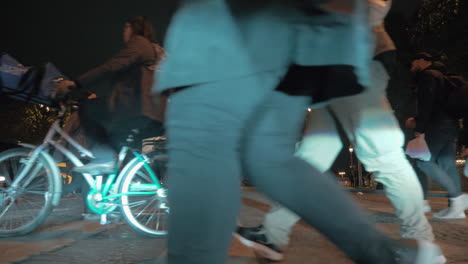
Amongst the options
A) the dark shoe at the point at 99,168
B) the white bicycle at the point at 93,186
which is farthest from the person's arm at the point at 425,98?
the dark shoe at the point at 99,168

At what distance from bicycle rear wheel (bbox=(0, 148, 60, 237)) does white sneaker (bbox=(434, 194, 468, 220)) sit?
4.24m

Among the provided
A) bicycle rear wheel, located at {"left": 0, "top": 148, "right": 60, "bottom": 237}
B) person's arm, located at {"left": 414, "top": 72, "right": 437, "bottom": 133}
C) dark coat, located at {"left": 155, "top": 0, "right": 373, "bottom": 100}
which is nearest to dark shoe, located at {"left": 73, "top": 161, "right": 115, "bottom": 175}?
bicycle rear wheel, located at {"left": 0, "top": 148, "right": 60, "bottom": 237}

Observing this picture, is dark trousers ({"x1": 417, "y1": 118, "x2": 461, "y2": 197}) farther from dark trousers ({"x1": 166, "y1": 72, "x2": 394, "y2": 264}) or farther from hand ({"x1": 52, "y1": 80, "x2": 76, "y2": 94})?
dark trousers ({"x1": 166, "y1": 72, "x2": 394, "y2": 264})

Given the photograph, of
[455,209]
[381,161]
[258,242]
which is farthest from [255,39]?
[455,209]

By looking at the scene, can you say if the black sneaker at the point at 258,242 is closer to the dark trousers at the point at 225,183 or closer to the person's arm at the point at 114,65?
the dark trousers at the point at 225,183

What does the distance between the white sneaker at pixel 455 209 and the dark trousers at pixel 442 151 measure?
0.23 meters

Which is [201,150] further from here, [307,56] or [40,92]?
[40,92]

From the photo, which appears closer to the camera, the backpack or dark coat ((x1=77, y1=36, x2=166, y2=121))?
dark coat ((x1=77, y1=36, x2=166, y2=121))

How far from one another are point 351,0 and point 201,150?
0.73 metres

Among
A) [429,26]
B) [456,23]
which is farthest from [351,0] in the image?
[456,23]

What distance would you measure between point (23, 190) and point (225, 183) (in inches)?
128

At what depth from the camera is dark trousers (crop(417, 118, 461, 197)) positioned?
541cm

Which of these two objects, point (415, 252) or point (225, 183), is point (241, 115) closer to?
point (225, 183)

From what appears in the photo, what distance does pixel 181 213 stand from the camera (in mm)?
1352
